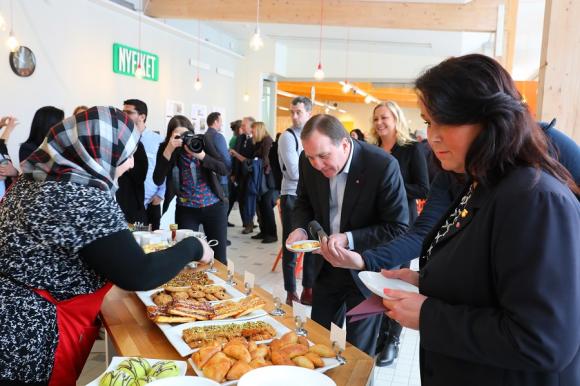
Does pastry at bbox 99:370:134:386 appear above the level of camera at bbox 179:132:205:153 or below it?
below

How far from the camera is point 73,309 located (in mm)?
1509

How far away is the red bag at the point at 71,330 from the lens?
149 centimetres

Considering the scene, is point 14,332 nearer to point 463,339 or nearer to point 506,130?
point 463,339

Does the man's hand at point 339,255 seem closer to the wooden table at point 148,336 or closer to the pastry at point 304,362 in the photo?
the wooden table at point 148,336

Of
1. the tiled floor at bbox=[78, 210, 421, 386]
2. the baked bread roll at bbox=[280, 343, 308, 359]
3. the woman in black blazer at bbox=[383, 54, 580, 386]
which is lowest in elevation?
the tiled floor at bbox=[78, 210, 421, 386]

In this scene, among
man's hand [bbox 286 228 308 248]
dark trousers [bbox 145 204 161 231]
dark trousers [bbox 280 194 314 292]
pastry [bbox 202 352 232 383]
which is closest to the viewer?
pastry [bbox 202 352 232 383]

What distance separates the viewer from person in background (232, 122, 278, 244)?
274 inches

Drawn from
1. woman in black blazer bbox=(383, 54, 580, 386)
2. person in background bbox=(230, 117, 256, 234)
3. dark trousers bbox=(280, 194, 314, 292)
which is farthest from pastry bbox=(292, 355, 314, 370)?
person in background bbox=(230, 117, 256, 234)

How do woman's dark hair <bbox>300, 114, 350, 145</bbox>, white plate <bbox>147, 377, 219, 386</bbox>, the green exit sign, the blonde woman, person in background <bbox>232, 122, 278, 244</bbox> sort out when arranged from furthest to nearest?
person in background <bbox>232, 122, 278, 244</bbox>
the green exit sign
the blonde woman
woman's dark hair <bbox>300, 114, 350, 145</bbox>
white plate <bbox>147, 377, 219, 386</bbox>

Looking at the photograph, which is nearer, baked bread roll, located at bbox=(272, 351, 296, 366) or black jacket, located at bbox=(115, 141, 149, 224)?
baked bread roll, located at bbox=(272, 351, 296, 366)

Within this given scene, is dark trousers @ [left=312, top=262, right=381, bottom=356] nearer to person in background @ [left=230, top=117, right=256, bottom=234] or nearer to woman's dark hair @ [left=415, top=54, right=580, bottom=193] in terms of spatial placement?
woman's dark hair @ [left=415, top=54, right=580, bottom=193]

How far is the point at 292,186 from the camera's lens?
14.2ft

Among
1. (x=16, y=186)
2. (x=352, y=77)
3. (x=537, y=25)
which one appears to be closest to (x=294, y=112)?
(x=16, y=186)

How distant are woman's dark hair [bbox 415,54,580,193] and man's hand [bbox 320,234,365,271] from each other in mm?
946
